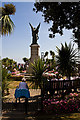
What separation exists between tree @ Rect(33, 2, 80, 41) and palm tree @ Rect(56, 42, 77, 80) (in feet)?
2.64

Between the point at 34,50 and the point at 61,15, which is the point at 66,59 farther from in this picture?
the point at 34,50

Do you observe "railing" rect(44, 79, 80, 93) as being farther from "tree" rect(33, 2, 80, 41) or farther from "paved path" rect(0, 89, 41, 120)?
"tree" rect(33, 2, 80, 41)

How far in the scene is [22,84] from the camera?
4.75 m

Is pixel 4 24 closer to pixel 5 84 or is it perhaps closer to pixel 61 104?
pixel 5 84

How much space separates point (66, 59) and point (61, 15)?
205 cm

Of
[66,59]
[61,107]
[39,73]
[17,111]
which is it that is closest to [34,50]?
[66,59]

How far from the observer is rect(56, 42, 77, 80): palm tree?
5.70 meters

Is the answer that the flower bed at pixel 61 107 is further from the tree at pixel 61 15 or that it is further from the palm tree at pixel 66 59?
the tree at pixel 61 15

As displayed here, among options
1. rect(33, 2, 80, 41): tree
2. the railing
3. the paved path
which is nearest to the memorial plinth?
rect(33, 2, 80, 41): tree

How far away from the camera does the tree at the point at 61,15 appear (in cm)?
504

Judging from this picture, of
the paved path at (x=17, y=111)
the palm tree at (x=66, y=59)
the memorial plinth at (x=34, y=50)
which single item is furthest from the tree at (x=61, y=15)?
the memorial plinth at (x=34, y=50)

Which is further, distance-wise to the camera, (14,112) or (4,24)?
(4,24)

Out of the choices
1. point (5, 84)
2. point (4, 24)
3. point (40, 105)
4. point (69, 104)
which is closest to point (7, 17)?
point (4, 24)

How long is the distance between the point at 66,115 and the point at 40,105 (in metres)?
1.08
